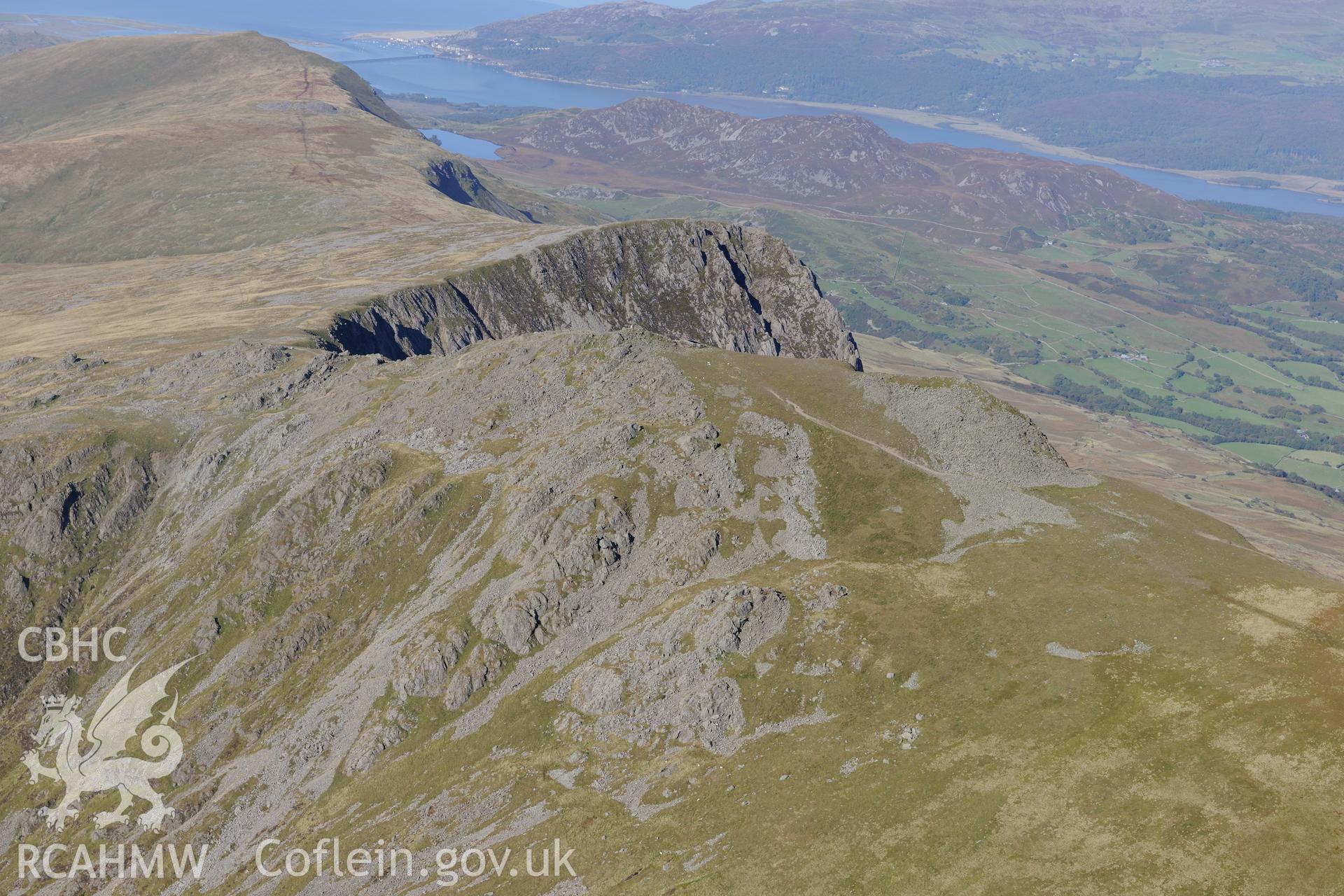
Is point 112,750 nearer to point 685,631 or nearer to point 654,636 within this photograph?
point 654,636

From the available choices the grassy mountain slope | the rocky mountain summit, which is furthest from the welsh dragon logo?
the grassy mountain slope

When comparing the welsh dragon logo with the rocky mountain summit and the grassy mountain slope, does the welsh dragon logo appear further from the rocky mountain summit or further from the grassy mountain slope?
the grassy mountain slope

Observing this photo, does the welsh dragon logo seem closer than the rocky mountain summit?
No

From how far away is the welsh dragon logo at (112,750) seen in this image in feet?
378

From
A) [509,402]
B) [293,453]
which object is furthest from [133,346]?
[509,402]

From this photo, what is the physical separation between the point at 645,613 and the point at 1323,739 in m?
76.1

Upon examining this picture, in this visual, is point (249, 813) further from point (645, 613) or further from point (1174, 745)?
point (1174, 745)

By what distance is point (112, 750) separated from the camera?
12156 cm

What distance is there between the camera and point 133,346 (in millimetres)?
198875

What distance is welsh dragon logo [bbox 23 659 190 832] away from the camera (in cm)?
11506

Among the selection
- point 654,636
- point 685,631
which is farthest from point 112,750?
point 685,631

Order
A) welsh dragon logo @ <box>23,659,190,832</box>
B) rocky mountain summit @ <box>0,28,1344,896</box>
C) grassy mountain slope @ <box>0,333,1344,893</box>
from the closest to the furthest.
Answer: grassy mountain slope @ <box>0,333,1344,893</box> < rocky mountain summit @ <box>0,28,1344,896</box> < welsh dragon logo @ <box>23,659,190,832</box>

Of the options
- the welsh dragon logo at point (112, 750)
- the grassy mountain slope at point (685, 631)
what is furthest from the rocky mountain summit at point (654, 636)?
the welsh dragon logo at point (112, 750)

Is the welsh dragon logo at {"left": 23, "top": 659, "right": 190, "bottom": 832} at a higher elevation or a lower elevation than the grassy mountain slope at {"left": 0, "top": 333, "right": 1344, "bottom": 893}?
lower
